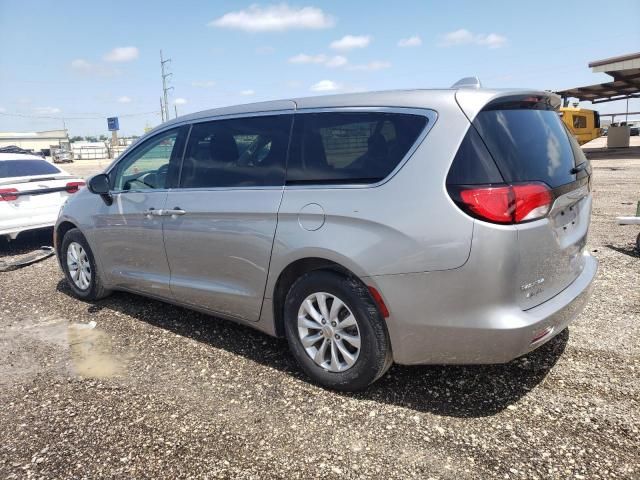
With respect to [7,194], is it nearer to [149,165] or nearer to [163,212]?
[149,165]

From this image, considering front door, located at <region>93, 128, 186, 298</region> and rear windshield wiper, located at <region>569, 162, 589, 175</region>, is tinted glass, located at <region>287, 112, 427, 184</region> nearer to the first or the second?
rear windshield wiper, located at <region>569, 162, 589, 175</region>

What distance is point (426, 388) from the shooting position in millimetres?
3199

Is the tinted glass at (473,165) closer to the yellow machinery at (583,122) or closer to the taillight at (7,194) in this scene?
the taillight at (7,194)

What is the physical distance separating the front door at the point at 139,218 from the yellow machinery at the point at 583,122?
25.6m

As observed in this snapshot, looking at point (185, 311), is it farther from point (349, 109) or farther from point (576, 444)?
point (576, 444)

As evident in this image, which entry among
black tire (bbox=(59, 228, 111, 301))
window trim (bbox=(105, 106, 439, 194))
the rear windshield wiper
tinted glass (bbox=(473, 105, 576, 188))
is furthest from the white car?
the rear windshield wiper

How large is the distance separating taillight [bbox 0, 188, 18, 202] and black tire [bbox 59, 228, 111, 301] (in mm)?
2273

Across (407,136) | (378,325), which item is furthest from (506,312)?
(407,136)

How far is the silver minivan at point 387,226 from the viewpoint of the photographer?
104 inches

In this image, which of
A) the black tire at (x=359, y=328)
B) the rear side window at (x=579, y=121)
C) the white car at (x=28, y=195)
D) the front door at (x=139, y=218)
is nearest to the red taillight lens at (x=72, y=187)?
the white car at (x=28, y=195)

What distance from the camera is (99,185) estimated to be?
4.62 m

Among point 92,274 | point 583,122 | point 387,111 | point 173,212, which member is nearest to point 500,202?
point 387,111

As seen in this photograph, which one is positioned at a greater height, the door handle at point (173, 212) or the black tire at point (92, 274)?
the door handle at point (173, 212)

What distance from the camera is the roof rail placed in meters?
3.04
